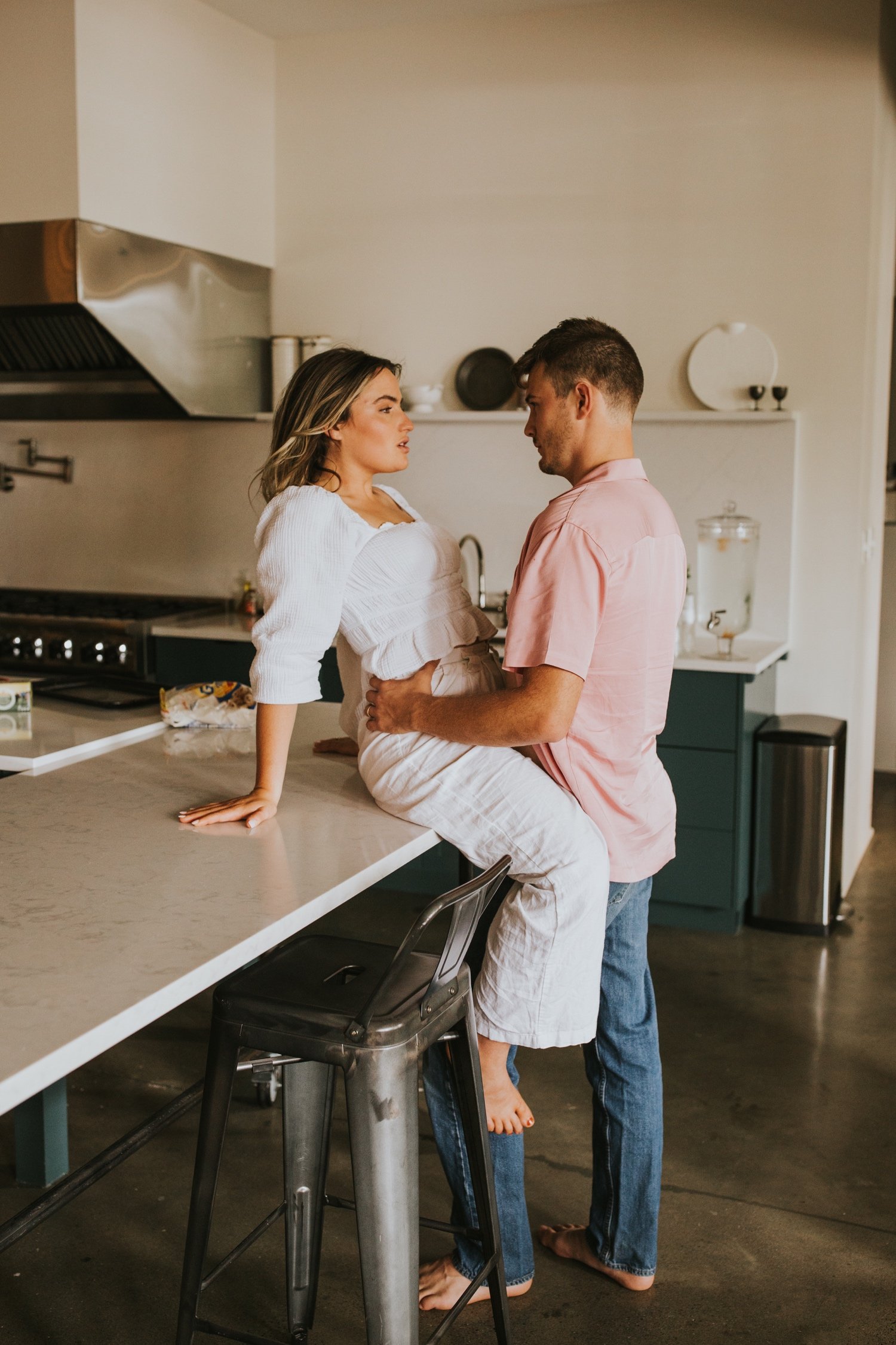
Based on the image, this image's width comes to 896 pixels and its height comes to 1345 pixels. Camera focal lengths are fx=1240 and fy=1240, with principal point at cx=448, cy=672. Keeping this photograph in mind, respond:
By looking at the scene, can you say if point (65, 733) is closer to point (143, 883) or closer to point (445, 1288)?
point (143, 883)

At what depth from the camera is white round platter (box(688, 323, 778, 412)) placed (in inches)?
167

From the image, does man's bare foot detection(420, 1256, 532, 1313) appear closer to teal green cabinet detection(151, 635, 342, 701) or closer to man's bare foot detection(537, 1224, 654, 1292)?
man's bare foot detection(537, 1224, 654, 1292)

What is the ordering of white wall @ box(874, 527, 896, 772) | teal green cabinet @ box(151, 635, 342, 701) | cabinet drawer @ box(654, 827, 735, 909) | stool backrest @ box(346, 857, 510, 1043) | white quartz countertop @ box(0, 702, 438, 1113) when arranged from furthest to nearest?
1. white wall @ box(874, 527, 896, 772)
2. teal green cabinet @ box(151, 635, 342, 701)
3. cabinet drawer @ box(654, 827, 735, 909)
4. stool backrest @ box(346, 857, 510, 1043)
5. white quartz countertop @ box(0, 702, 438, 1113)

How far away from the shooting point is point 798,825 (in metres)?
4.04

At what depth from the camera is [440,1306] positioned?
2143mm

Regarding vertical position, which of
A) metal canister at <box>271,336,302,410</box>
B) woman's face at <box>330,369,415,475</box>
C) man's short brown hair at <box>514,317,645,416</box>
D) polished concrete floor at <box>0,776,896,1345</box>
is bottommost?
polished concrete floor at <box>0,776,896,1345</box>

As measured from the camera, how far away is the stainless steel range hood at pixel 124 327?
4074 mm

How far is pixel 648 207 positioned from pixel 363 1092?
3565mm

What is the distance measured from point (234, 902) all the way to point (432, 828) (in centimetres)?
44

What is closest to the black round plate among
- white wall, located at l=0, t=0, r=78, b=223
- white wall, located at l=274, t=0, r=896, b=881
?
white wall, located at l=274, t=0, r=896, b=881

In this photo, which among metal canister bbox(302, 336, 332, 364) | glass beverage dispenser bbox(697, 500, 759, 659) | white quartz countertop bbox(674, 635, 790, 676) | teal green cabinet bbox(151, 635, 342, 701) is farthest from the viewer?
metal canister bbox(302, 336, 332, 364)

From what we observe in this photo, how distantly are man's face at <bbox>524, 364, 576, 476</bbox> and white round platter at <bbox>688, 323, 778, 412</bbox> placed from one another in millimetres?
2493

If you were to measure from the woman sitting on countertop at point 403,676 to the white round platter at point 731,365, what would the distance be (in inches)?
94.7

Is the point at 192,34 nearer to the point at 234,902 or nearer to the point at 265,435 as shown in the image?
the point at 265,435
